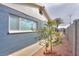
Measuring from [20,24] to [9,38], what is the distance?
1.04ft

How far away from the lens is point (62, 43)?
4.50 metres

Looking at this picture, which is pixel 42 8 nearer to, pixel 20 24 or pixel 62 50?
pixel 20 24

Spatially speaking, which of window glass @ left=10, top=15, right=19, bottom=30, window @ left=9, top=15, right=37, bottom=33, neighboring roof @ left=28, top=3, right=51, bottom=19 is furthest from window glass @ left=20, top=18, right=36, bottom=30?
neighboring roof @ left=28, top=3, right=51, bottom=19

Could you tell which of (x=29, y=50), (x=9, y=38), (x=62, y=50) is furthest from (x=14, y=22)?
(x=62, y=50)

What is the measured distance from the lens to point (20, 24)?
4766mm

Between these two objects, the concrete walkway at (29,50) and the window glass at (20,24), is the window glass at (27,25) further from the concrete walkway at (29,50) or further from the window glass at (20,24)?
the concrete walkway at (29,50)

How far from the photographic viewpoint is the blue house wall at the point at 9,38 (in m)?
4.59

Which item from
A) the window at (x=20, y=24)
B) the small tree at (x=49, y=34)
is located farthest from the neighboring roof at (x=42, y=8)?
the window at (x=20, y=24)

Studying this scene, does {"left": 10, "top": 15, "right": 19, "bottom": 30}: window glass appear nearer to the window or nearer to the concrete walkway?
the window

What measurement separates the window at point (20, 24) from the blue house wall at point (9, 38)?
70 millimetres

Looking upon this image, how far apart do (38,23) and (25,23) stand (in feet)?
0.93

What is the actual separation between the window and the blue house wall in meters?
0.07

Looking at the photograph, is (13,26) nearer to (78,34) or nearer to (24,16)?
(24,16)

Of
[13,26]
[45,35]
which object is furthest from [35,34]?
[13,26]
